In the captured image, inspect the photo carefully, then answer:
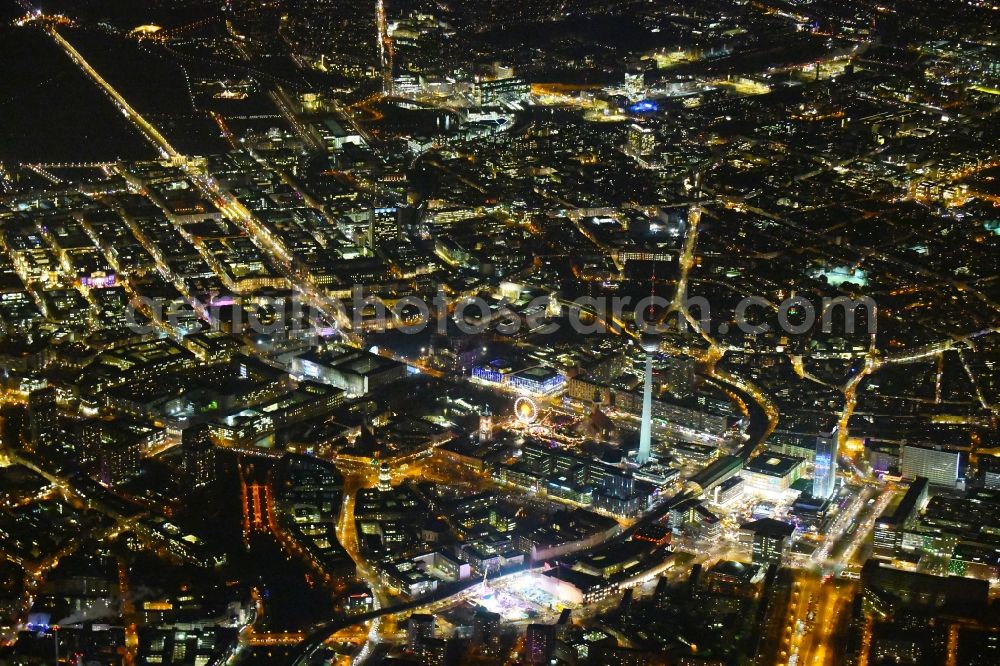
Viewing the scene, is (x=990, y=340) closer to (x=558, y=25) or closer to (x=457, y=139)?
(x=457, y=139)

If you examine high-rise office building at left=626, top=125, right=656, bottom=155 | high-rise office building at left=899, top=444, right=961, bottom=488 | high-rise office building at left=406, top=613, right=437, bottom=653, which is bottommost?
high-rise office building at left=406, top=613, right=437, bottom=653

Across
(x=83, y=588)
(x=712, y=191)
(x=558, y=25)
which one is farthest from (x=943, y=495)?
(x=558, y=25)

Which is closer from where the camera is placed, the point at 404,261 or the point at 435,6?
the point at 404,261

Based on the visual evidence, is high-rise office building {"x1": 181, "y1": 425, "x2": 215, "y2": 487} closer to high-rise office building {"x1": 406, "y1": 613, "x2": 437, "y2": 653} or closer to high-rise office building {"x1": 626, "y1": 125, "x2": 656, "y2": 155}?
high-rise office building {"x1": 406, "y1": 613, "x2": 437, "y2": 653}

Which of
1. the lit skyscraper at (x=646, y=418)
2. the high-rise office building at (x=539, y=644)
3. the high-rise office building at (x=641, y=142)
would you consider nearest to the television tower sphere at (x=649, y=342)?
the lit skyscraper at (x=646, y=418)
